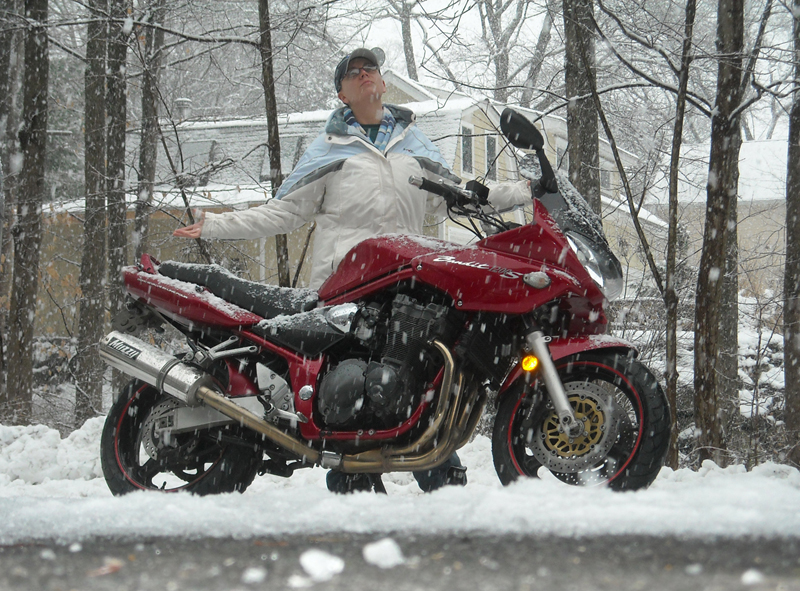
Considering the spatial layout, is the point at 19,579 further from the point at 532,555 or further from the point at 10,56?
the point at 10,56

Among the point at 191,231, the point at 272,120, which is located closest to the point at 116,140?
the point at 272,120

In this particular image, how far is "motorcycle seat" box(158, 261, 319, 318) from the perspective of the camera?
152 inches

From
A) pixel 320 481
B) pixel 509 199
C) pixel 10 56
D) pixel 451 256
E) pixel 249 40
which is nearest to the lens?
pixel 451 256

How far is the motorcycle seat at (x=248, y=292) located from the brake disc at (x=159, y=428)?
0.58 metres

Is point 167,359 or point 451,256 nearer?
point 451,256

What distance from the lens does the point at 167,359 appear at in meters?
3.82

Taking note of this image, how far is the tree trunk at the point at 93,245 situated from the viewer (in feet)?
36.3

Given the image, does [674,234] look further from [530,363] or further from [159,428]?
[159,428]

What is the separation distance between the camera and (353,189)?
409 centimetres

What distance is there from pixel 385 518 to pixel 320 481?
→ 2.37 meters

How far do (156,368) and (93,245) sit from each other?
26.3 ft

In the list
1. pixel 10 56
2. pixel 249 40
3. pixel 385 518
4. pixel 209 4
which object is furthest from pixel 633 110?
pixel 385 518

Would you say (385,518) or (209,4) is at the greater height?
(209,4)

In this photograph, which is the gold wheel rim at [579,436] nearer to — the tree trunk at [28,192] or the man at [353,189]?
the man at [353,189]
